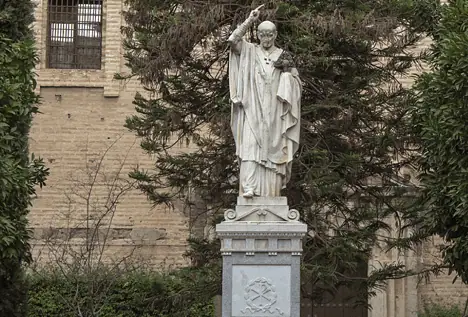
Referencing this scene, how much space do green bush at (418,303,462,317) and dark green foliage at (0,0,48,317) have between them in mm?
11179

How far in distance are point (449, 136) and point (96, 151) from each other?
12965mm

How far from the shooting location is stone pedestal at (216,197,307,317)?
13.3m

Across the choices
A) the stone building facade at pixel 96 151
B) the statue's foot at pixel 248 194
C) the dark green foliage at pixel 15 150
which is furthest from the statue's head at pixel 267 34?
the stone building facade at pixel 96 151

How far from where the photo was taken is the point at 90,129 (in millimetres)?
28125

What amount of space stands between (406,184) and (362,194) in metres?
1.02

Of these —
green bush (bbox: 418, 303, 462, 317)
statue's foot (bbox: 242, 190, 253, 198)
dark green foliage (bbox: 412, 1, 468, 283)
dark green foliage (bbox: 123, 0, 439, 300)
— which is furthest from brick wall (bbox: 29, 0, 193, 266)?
statue's foot (bbox: 242, 190, 253, 198)

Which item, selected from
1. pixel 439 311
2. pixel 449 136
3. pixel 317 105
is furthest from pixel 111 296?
pixel 449 136

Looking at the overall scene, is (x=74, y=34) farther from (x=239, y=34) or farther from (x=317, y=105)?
(x=239, y=34)

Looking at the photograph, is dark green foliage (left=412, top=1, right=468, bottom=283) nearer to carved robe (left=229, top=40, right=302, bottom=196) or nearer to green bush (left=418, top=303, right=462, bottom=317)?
carved robe (left=229, top=40, right=302, bottom=196)

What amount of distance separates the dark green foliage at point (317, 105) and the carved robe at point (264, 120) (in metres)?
5.75

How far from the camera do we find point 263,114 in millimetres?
13820

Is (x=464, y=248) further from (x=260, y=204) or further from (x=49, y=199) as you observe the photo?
(x=49, y=199)

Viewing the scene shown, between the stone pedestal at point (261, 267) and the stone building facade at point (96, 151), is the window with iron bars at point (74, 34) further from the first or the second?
the stone pedestal at point (261, 267)

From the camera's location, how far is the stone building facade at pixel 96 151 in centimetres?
2744
